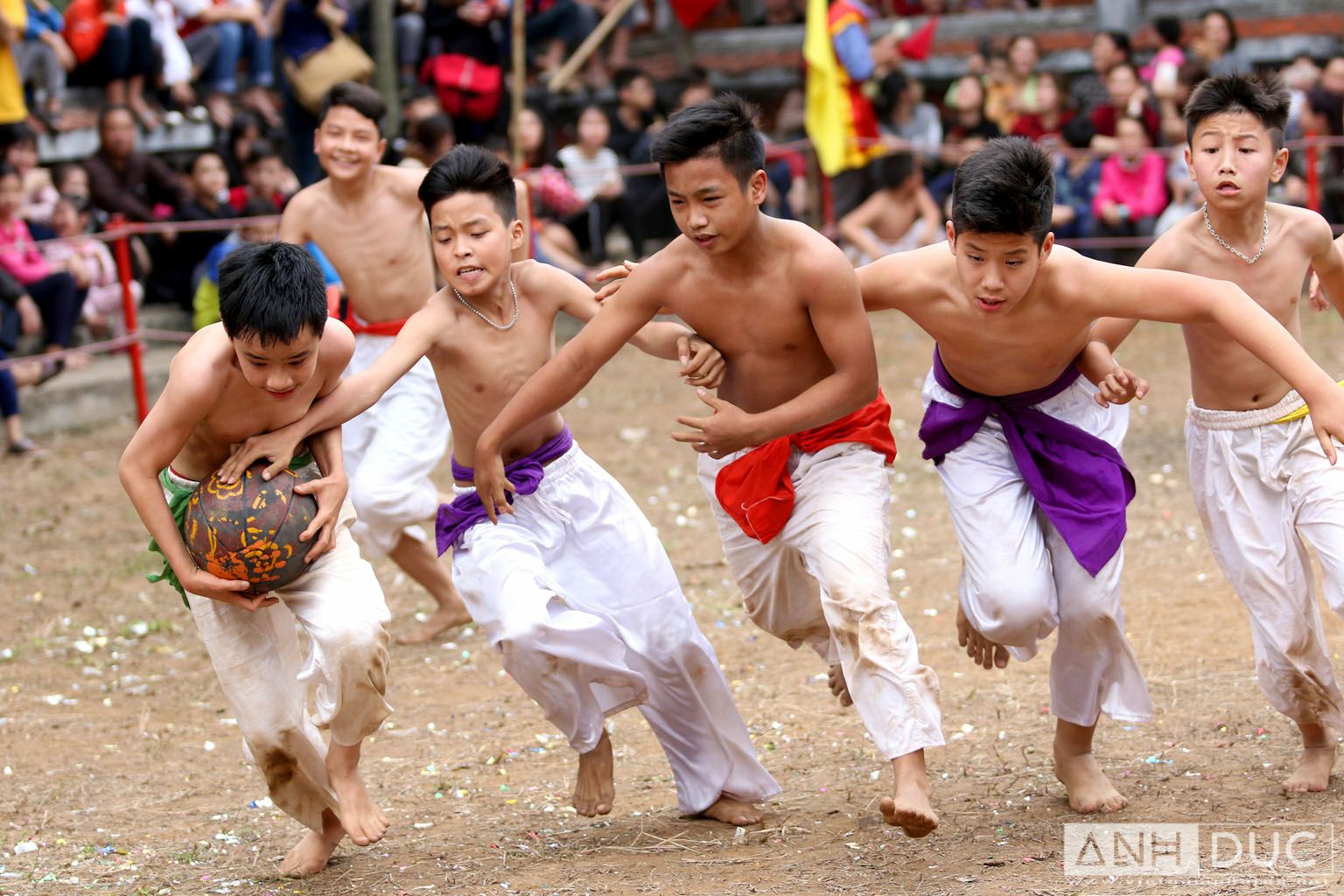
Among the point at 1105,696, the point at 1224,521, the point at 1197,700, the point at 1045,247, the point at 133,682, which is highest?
the point at 1045,247

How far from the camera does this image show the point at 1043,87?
13.2 metres

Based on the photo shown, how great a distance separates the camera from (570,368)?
4.36m

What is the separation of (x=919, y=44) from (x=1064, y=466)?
10619 mm

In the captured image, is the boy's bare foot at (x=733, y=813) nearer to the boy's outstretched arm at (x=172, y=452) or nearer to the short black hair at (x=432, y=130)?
the boy's outstretched arm at (x=172, y=452)

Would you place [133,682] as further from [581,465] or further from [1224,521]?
[1224,521]

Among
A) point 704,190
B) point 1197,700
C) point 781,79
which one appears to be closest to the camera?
point 704,190

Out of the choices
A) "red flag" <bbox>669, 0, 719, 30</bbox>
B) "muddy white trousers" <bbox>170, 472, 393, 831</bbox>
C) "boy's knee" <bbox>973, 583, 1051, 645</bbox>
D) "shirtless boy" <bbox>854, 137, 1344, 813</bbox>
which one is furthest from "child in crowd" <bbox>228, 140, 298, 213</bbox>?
"boy's knee" <bbox>973, 583, 1051, 645</bbox>

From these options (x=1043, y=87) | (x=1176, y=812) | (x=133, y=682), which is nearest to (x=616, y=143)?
(x=1043, y=87)

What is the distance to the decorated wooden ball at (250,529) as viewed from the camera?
413cm

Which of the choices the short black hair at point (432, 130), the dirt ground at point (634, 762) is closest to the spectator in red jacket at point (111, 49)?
the short black hair at point (432, 130)

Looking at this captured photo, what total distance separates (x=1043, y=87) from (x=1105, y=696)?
9.56m

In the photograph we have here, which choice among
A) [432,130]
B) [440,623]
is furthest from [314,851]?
[432,130]

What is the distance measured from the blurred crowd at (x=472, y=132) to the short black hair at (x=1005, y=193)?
22.8 feet

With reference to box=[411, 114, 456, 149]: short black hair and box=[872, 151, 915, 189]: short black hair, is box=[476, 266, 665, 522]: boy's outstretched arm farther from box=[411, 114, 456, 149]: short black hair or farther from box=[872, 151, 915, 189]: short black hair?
box=[872, 151, 915, 189]: short black hair
